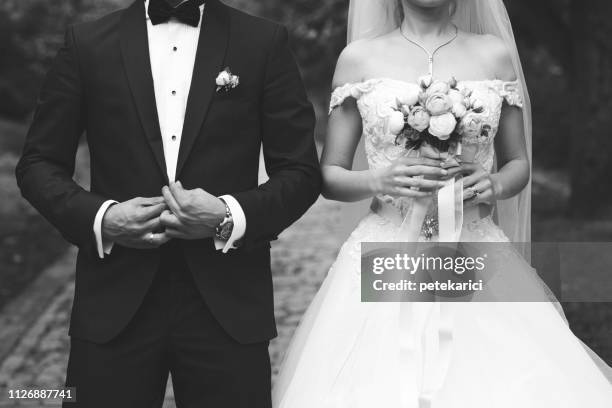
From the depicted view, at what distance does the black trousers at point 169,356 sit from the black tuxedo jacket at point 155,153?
0.05 m

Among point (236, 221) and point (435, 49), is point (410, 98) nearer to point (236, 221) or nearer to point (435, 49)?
point (435, 49)

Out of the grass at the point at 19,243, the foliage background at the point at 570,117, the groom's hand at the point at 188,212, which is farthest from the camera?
the foliage background at the point at 570,117

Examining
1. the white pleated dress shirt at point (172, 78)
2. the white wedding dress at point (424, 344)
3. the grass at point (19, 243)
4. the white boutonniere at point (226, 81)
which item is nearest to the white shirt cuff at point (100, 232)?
the white pleated dress shirt at point (172, 78)

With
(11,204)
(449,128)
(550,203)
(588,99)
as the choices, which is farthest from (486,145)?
(11,204)

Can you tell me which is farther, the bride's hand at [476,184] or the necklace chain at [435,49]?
the necklace chain at [435,49]

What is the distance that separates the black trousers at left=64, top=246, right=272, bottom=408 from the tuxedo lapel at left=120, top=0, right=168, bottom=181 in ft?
1.32

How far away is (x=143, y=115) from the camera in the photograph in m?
3.27

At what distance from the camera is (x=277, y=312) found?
316 inches

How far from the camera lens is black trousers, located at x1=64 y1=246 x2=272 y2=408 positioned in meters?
3.29

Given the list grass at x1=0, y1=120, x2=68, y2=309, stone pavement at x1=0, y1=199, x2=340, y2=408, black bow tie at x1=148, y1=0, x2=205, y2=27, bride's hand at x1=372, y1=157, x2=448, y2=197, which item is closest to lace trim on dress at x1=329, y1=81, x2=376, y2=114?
bride's hand at x1=372, y1=157, x2=448, y2=197

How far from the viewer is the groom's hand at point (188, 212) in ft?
10.2

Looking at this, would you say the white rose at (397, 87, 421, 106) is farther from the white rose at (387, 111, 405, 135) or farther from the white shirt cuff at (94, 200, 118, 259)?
the white shirt cuff at (94, 200, 118, 259)

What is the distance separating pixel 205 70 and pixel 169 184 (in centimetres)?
45

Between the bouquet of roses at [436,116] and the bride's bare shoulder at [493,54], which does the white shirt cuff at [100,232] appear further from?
the bride's bare shoulder at [493,54]
